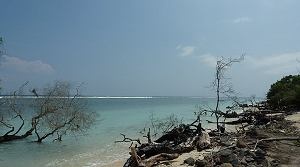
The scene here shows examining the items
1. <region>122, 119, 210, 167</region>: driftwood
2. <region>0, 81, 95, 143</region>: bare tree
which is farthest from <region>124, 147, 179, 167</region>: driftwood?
<region>0, 81, 95, 143</region>: bare tree

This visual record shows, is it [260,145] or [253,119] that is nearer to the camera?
[260,145]

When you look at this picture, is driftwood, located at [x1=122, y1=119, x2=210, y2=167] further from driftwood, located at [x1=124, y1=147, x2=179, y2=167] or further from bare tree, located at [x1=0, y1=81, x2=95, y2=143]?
bare tree, located at [x1=0, y1=81, x2=95, y2=143]

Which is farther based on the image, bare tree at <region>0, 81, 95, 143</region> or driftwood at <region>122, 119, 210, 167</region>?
bare tree at <region>0, 81, 95, 143</region>

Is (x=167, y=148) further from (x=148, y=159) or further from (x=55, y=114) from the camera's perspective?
(x=55, y=114)

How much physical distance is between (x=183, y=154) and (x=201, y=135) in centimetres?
212

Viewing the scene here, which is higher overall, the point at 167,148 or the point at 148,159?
the point at 167,148

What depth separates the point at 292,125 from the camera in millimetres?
20906

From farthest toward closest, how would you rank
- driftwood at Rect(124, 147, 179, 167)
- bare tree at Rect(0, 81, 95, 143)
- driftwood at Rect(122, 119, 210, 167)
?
bare tree at Rect(0, 81, 95, 143), driftwood at Rect(122, 119, 210, 167), driftwood at Rect(124, 147, 179, 167)

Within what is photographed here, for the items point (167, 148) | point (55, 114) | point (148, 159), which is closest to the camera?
point (148, 159)

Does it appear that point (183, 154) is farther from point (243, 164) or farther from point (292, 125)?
point (292, 125)

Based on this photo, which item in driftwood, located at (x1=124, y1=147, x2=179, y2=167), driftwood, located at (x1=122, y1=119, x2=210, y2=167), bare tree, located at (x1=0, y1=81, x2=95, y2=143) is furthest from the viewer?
bare tree, located at (x1=0, y1=81, x2=95, y2=143)

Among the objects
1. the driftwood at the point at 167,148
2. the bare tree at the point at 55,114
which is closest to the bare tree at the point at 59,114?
the bare tree at the point at 55,114

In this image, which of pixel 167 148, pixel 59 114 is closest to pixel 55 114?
pixel 59 114

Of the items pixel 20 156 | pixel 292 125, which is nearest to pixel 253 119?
pixel 292 125
